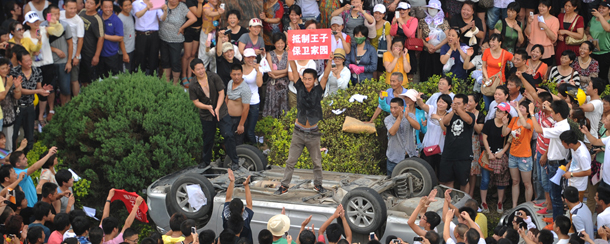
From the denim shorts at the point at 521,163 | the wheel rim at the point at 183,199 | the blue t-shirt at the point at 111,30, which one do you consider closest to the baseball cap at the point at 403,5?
the denim shorts at the point at 521,163

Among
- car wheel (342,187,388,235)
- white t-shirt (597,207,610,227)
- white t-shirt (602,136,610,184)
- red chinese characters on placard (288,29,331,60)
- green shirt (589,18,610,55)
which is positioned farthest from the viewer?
green shirt (589,18,610,55)

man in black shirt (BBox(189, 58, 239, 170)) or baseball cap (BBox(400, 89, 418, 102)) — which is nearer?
man in black shirt (BBox(189, 58, 239, 170))

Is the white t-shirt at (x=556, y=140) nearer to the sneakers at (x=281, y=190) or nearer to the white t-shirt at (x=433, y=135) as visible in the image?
the white t-shirt at (x=433, y=135)

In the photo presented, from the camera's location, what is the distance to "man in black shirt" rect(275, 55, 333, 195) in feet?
28.6

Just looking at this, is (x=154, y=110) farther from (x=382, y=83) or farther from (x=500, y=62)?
(x=500, y=62)

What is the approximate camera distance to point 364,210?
26.6 feet

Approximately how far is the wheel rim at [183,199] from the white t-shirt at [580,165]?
16.3 ft

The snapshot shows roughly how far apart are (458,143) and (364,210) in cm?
238

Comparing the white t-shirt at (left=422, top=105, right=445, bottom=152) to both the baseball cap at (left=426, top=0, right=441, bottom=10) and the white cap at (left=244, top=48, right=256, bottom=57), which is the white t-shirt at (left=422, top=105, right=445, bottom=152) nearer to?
the baseball cap at (left=426, top=0, right=441, bottom=10)

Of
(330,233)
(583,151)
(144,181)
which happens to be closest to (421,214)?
(330,233)

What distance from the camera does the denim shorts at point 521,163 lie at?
987cm

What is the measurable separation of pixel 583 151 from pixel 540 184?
5.44ft

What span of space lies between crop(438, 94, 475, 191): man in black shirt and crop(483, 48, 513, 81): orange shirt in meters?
1.66

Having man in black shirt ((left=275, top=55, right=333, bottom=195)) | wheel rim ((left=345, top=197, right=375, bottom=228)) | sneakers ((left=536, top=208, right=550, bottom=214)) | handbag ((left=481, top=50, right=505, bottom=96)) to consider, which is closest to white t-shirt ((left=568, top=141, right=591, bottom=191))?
sneakers ((left=536, top=208, right=550, bottom=214))
